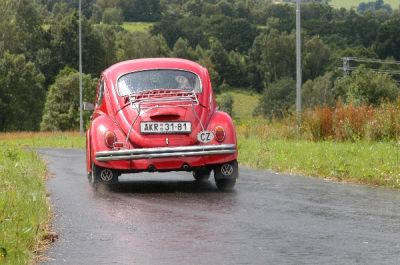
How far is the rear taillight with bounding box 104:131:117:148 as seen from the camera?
13227 mm

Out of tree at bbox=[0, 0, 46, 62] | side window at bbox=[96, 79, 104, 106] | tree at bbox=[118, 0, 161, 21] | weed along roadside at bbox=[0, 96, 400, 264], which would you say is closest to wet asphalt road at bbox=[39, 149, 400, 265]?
weed along roadside at bbox=[0, 96, 400, 264]

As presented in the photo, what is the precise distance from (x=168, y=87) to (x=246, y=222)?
4778mm

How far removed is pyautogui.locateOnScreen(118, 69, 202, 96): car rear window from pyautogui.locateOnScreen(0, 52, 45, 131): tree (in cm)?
8210

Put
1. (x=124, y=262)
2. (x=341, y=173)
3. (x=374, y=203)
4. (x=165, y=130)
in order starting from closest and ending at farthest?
(x=124, y=262), (x=374, y=203), (x=165, y=130), (x=341, y=173)

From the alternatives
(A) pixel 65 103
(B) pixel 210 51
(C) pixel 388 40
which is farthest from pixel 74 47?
(C) pixel 388 40

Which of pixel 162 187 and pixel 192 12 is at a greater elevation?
pixel 162 187

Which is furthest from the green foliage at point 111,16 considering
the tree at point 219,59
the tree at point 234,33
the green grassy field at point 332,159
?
the green grassy field at point 332,159

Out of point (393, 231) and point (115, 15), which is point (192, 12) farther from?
point (393, 231)

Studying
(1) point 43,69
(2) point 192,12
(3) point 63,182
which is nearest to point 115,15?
(2) point 192,12

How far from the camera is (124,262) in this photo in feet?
24.7

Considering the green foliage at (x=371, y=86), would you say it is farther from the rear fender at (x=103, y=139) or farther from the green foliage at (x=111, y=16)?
the green foliage at (x=111, y=16)

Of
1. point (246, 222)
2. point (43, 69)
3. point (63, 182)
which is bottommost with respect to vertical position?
point (43, 69)

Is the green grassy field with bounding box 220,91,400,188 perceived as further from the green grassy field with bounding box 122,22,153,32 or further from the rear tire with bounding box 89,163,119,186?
the green grassy field with bounding box 122,22,153,32

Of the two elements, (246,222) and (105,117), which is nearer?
(246,222)
